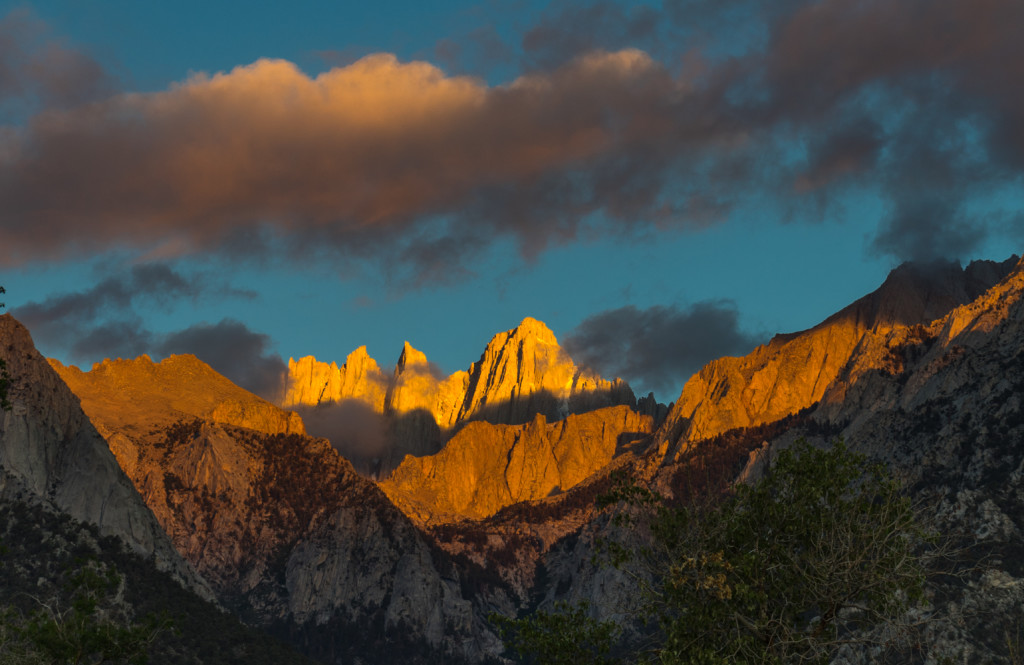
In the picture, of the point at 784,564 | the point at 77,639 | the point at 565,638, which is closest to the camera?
the point at 784,564

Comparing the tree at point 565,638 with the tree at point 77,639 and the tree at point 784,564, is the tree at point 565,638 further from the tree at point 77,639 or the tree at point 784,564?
the tree at point 77,639

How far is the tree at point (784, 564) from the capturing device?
148ft

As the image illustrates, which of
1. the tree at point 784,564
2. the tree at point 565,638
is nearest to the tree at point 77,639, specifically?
the tree at point 565,638

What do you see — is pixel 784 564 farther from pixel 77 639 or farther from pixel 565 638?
pixel 77 639

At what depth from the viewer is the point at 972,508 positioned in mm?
198500


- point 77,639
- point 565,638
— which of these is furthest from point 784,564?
point 77,639

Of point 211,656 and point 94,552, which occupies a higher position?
point 94,552

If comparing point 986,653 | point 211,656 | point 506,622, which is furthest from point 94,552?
point 506,622

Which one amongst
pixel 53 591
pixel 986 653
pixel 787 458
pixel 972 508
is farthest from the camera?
pixel 972 508

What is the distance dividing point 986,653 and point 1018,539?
42920mm

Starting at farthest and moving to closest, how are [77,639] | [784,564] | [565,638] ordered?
[77,639]
[565,638]
[784,564]

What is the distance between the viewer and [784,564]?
157 ft

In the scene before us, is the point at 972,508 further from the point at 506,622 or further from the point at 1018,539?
the point at 506,622

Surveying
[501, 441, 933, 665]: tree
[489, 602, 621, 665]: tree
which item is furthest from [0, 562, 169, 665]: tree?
[501, 441, 933, 665]: tree
